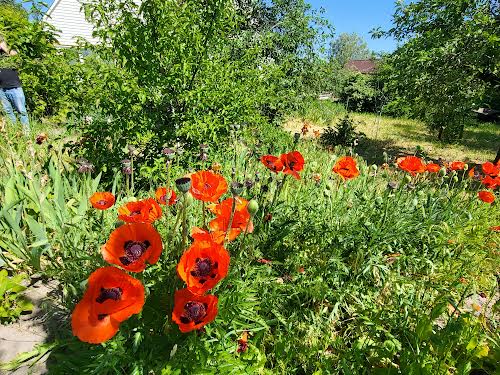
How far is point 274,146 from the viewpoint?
5.28 m

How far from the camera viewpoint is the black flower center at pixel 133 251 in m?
1.18

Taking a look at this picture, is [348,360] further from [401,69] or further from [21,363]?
[401,69]

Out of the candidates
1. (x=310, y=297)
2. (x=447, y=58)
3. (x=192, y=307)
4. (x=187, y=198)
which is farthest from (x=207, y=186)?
(x=447, y=58)

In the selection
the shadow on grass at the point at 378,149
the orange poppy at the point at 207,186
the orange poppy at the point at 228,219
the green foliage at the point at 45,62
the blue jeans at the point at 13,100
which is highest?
the green foliage at the point at 45,62

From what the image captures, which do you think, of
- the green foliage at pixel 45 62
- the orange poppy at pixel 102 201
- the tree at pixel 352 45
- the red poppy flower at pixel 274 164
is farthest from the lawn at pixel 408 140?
the tree at pixel 352 45

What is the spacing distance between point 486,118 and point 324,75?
18.0m

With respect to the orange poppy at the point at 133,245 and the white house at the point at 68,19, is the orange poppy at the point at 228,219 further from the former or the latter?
the white house at the point at 68,19

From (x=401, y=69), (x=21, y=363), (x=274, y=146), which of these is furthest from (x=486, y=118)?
(x=21, y=363)

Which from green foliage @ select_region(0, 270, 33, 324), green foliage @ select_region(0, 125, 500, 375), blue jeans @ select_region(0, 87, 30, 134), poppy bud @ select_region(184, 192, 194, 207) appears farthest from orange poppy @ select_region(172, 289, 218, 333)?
blue jeans @ select_region(0, 87, 30, 134)

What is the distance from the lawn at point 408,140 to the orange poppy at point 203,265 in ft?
22.8

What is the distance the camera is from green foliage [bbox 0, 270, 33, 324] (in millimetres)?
1824

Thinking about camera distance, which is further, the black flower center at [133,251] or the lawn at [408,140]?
the lawn at [408,140]

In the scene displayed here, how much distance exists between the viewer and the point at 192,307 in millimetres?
1168

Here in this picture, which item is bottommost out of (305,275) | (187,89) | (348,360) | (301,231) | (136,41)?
(348,360)
